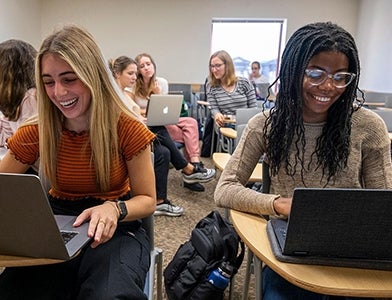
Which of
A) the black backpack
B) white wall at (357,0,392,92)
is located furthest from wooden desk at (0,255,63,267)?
white wall at (357,0,392,92)

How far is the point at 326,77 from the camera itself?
1.07 meters

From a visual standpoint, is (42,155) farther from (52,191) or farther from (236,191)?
(236,191)

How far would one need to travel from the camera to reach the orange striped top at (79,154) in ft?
3.68

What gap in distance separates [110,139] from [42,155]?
8.7 inches

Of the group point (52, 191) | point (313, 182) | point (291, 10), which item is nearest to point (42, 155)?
point (52, 191)

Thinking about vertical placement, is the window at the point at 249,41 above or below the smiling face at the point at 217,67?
above

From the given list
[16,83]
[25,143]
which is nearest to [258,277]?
[25,143]

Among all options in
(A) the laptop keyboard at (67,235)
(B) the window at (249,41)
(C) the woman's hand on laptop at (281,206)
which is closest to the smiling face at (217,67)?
(C) the woman's hand on laptop at (281,206)

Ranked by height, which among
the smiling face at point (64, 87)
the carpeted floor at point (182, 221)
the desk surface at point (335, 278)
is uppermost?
the smiling face at point (64, 87)

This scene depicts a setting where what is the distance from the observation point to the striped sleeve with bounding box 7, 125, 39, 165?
1143 millimetres

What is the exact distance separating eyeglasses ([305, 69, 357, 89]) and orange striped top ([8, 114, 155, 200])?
535mm

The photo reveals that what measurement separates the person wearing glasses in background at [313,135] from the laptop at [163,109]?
5.97 ft

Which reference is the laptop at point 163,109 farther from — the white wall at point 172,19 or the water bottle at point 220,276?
the white wall at point 172,19

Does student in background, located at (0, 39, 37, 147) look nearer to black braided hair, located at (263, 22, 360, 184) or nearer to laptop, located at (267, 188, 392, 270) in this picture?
black braided hair, located at (263, 22, 360, 184)
